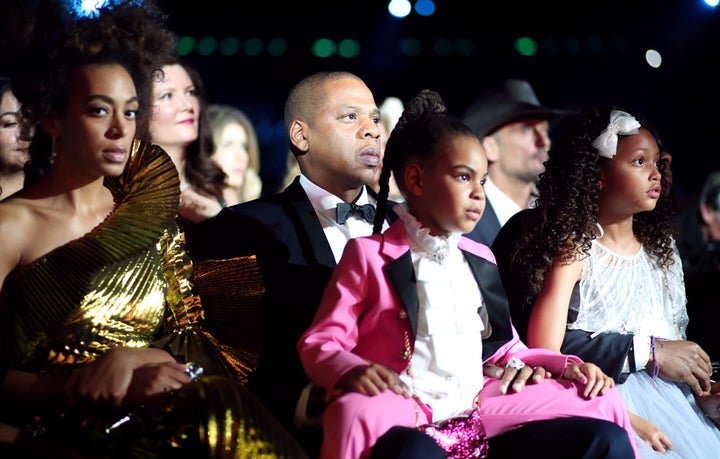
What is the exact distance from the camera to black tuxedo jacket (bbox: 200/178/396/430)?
10.7ft

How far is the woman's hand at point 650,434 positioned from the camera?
121 inches

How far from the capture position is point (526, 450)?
2686mm

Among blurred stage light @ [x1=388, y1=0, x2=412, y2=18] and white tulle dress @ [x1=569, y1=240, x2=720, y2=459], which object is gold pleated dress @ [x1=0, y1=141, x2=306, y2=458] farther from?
blurred stage light @ [x1=388, y1=0, x2=412, y2=18]

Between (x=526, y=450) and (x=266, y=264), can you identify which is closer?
(x=526, y=450)

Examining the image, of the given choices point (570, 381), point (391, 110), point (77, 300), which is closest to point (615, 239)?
point (570, 381)

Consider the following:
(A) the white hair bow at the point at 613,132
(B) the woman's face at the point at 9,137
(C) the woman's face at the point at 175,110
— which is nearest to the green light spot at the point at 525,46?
(C) the woman's face at the point at 175,110

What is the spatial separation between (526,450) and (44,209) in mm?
1497

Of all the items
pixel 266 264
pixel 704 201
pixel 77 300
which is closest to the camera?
pixel 77 300

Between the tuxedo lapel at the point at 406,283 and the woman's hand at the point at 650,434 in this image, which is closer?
the tuxedo lapel at the point at 406,283

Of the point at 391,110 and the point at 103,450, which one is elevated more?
the point at 391,110

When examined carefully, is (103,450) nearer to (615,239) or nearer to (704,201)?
(615,239)

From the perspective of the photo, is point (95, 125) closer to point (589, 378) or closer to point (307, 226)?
point (307, 226)

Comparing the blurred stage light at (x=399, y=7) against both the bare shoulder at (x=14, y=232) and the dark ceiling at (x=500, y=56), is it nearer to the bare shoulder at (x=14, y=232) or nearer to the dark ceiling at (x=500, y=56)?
the dark ceiling at (x=500, y=56)

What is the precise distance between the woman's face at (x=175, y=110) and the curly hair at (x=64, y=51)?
1469 mm
